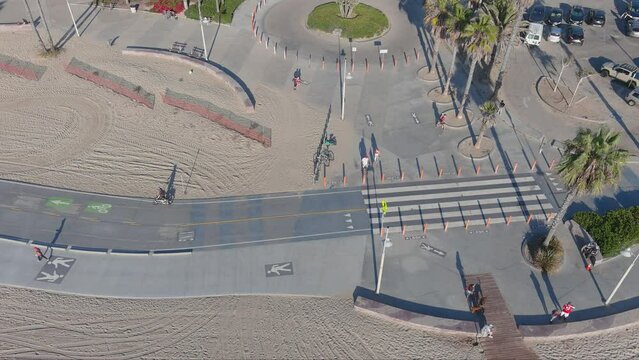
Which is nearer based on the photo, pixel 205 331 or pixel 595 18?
pixel 205 331

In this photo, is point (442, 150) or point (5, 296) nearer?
point (5, 296)

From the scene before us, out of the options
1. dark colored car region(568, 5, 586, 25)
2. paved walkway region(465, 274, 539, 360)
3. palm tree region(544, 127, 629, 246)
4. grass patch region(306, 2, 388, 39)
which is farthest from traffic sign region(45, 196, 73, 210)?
dark colored car region(568, 5, 586, 25)

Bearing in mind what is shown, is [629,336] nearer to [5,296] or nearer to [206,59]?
[5,296]

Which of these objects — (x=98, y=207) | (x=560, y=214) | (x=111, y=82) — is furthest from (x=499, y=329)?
(x=111, y=82)

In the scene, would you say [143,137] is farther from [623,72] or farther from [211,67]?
[623,72]

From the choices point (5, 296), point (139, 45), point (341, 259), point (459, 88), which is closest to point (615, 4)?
point (459, 88)

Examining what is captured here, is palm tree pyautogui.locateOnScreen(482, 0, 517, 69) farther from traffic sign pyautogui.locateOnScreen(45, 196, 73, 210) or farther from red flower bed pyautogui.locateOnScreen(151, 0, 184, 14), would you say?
red flower bed pyautogui.locateOnScreen(151, 0, 184, 14)

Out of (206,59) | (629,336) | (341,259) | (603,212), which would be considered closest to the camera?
(629,336)
